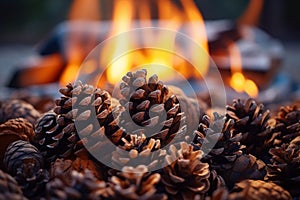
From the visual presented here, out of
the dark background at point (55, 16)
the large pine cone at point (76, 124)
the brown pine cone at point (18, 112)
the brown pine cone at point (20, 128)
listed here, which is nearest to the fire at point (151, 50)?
the brown pine cone at point (18, 112)

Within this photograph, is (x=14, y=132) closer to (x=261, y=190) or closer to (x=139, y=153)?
(x=139, y=153)

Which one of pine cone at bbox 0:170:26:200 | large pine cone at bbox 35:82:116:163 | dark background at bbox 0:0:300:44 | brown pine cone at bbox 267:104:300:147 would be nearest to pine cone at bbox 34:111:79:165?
large pine cone at bbox 35:82:116:163

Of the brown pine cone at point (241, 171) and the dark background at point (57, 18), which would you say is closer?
the brown pine cone at point (241, 171)

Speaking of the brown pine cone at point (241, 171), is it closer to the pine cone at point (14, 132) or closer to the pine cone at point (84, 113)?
the pine cone at point (84, 113)

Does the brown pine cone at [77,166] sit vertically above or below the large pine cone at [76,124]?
below

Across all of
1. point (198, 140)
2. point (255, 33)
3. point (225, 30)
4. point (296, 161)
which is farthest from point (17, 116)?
point (255, 33)

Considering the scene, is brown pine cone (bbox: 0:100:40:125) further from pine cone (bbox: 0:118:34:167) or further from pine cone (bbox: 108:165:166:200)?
pine cone (bbox: 108:165:166:200)
